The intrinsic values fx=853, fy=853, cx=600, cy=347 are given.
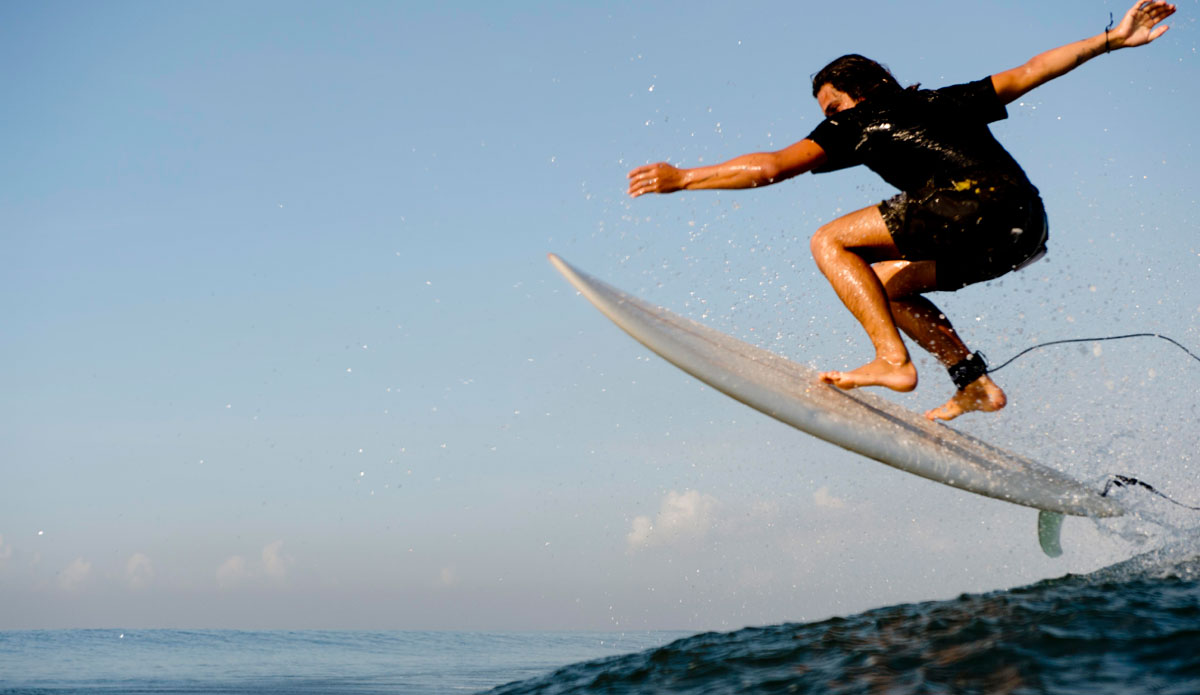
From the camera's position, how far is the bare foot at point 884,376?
206 inches

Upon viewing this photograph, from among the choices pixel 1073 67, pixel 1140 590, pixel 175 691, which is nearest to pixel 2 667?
pixel 175 691

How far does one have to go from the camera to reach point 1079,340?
6.42 meters

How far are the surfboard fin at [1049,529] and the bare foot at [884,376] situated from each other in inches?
74.0

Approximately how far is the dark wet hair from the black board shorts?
0.74 meters

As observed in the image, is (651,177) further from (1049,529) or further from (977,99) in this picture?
(1049,529)

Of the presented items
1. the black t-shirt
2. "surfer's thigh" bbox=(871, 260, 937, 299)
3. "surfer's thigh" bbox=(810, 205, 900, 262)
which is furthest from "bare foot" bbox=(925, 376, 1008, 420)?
the black t-shirt

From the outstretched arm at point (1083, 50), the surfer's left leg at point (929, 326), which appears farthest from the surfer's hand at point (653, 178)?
the outstretched arm at point (1083, 50)

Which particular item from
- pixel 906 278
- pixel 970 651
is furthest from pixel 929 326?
pixel 970 651

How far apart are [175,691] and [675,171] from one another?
6.39 meters

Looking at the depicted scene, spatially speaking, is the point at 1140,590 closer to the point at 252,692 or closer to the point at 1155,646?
the point at 1155,646

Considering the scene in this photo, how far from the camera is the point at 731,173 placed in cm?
537

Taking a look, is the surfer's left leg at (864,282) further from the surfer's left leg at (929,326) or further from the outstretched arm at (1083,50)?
the outstretched arm at (1083,50)

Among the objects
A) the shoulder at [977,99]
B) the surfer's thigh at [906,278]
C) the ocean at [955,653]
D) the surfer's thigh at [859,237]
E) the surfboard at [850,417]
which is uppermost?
the shoulder at [977,99]

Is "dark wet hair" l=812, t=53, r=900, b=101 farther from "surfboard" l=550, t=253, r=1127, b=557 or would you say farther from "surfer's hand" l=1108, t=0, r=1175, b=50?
"surfboard" l=550, t=253, r=1127, b=557
